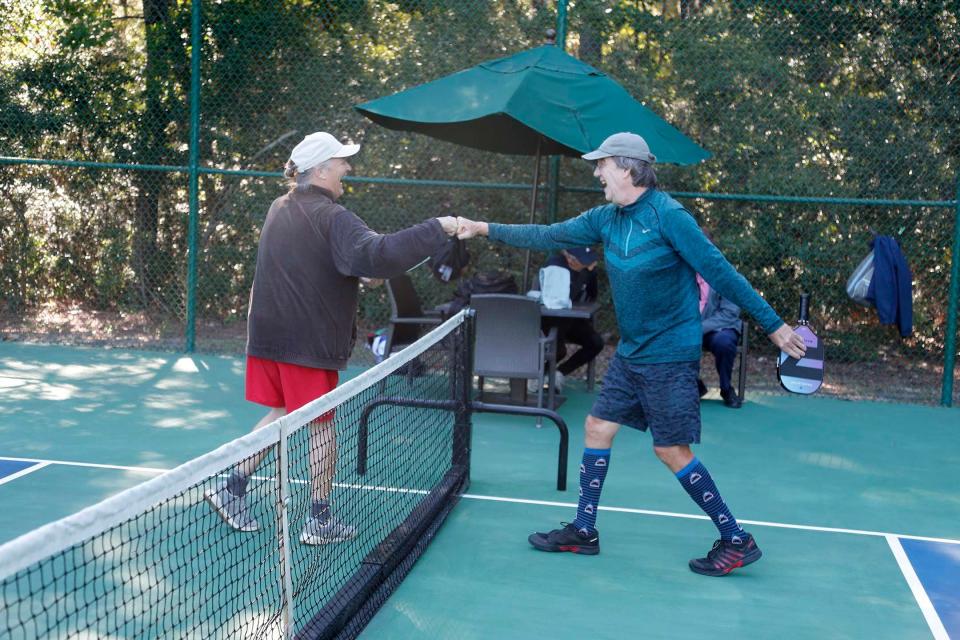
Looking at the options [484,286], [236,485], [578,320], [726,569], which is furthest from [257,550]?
[578,320]

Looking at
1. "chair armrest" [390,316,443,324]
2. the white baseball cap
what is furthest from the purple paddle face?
"chair armrest" [390,316,443,324]

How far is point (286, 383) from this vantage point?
4.71m

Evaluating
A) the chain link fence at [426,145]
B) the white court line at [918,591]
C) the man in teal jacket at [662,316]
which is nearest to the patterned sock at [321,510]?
the man in teal jacket at [662,316]

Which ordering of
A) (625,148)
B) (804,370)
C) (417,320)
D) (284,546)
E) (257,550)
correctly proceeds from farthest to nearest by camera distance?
(417,320)
(804,370)
(625,148)
(257,550)
(284,546)

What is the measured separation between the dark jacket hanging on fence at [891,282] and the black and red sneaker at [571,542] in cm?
463

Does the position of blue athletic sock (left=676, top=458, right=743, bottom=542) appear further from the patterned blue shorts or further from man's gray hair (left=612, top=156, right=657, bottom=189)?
man's gray hair (left=612, top=156, right=657, bottom=189)

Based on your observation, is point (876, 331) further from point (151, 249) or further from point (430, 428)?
point (151, 249)

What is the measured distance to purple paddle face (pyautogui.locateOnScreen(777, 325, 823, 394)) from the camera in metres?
5.07

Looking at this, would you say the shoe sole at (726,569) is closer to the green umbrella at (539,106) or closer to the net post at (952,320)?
the green umbrella at (539,106)

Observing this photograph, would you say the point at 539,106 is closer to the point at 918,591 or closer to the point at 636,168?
the point at 636,168

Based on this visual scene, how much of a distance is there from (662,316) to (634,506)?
1.45 m

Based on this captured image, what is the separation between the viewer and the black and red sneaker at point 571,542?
480 centimetres

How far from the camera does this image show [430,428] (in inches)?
267

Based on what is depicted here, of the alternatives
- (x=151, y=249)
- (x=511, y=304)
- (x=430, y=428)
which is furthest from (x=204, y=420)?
(x=151, y=249)
